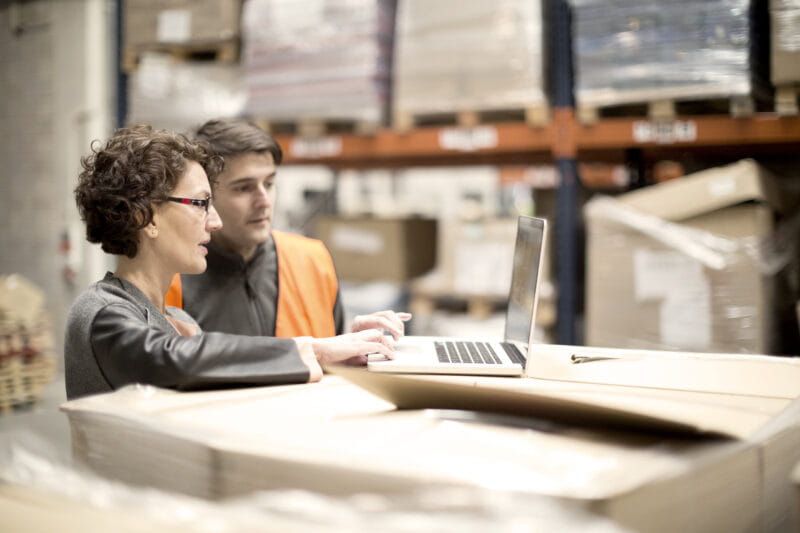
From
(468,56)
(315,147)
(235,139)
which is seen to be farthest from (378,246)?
(235,139)

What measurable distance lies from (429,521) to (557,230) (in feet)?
12.2

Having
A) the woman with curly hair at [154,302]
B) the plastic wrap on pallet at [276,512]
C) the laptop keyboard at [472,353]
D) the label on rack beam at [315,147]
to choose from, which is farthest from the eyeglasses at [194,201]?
the label on rack beam at [315,147]

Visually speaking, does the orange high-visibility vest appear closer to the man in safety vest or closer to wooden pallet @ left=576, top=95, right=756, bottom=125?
the man in safety vest

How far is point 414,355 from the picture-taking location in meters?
2.05

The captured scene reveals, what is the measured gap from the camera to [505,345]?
7.58 feet

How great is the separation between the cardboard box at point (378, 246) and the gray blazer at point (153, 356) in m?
3.32

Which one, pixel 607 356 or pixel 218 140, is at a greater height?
pixel 218 140

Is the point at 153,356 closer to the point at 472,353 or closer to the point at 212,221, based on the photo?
the point at 212,221

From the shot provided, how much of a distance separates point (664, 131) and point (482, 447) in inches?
125

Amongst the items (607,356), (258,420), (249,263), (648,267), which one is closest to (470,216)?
(648,267)

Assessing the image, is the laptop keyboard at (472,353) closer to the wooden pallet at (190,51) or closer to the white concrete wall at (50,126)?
the wooden pallet at (190,51)

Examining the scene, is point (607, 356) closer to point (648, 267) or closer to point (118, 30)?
point (648, 267)

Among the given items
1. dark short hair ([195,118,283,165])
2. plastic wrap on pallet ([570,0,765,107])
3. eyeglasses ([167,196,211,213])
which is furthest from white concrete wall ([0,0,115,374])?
eyeglasses ([167,196,211,213])

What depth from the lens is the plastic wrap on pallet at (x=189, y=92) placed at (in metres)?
5.13
